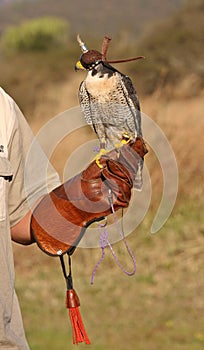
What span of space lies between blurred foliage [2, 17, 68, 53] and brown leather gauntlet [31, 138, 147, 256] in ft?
116

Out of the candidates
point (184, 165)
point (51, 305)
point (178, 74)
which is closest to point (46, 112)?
point (178, 74)

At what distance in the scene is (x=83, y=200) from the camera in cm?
281

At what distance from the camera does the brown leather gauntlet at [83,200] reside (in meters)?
2.74

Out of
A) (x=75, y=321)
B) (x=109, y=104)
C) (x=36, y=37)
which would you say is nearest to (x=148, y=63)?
(x=109, y=104)

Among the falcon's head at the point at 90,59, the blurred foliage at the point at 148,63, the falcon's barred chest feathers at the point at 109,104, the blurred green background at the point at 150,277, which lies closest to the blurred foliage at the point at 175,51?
the blurred foliage at the point at 148,63

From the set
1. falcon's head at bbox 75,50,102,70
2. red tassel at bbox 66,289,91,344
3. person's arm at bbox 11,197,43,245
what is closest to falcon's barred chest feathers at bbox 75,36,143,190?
falcon's head at bbox 75,50,102,70

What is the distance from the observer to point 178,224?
761cm

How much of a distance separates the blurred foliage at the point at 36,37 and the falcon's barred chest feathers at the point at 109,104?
34219mm

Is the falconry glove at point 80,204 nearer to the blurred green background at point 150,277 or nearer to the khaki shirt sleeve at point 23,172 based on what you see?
the khaki shirt sleeve at point 23,172

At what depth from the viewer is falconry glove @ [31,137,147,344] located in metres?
2.74

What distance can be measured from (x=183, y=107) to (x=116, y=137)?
7412mm

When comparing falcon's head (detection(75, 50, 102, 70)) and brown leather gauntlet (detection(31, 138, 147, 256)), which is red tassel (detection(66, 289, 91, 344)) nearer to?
brown leather gauntlet (detection(31, 138, 147, 256))

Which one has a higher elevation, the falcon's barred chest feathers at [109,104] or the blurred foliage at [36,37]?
the blurred foliage at [36,37]

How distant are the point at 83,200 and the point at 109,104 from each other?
114cm
